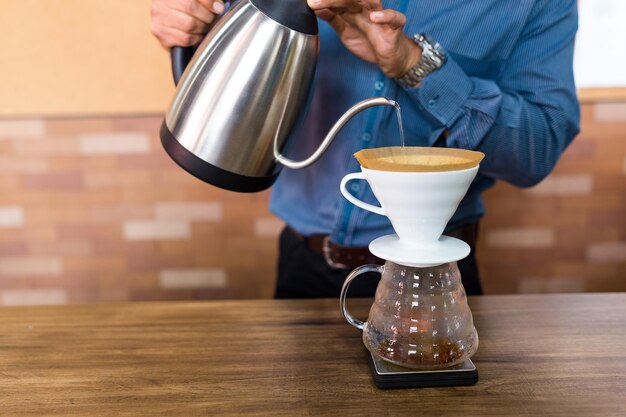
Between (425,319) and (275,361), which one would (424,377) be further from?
(275,361)

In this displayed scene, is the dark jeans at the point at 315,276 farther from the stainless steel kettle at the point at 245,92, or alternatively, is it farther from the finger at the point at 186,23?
the finger at the point at 186,23

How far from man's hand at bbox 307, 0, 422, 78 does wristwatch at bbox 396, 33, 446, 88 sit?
1 centimetres

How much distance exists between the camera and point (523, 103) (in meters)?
1.19

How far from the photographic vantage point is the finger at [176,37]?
3.48 ft

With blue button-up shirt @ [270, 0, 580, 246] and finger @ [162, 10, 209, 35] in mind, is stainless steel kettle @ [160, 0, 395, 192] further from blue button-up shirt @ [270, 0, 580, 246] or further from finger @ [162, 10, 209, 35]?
blue button-up shirt @ [270, 0, 580, 246]

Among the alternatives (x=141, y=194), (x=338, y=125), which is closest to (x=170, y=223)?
(x=141, y=194)

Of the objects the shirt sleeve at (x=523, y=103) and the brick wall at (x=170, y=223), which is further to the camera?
the brick wall at (x=170, y=223)

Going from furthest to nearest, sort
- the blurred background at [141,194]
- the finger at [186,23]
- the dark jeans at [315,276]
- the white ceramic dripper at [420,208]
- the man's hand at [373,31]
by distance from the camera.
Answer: the blurred background at [141,194]
the dark jeans at [315,276]
the finger at [186,23]
the man's hand at [373,31]
the white ceramic dripper at [420,208]

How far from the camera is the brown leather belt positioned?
125 centimetres

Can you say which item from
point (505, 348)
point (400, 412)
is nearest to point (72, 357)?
point (400, 412)

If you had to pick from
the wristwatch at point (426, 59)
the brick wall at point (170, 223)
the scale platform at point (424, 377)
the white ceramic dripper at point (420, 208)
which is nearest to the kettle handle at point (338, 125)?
the white ceramic dripper at point (420, 208)

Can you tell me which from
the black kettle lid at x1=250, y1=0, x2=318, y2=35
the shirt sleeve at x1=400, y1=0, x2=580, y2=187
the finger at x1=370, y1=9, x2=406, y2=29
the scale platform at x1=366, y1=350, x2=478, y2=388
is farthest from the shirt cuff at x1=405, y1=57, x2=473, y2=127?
the scale platform at x1=366, y1=350, x2=478, y2=388

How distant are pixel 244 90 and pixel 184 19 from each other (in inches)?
8.7

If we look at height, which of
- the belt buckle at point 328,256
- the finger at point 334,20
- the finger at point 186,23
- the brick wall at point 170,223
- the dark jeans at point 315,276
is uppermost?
the finger at point 334,20
